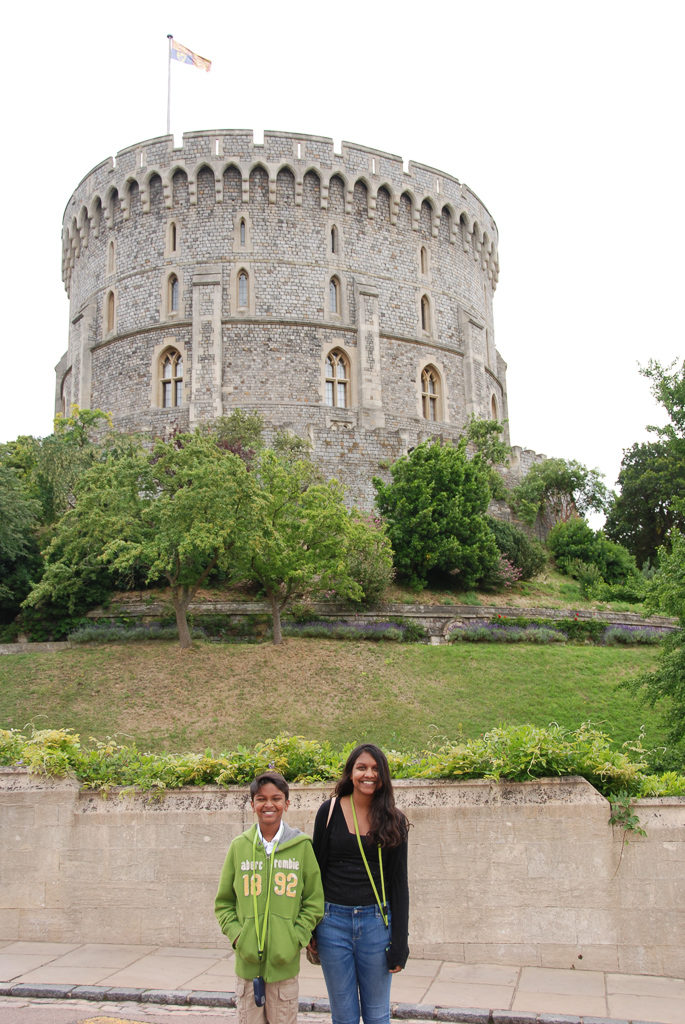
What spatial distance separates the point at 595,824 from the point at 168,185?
41018mm

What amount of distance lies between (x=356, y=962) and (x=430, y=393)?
4059 centimetres

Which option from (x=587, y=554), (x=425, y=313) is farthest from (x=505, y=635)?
(x=425, y=313)

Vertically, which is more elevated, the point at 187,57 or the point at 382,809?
the point at 187,57

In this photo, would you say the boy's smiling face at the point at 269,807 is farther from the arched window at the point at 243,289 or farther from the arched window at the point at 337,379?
the arched window at the point at 243,289

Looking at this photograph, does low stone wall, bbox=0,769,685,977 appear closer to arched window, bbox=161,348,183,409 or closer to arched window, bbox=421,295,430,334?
arched window, bbox=161,348,183,409

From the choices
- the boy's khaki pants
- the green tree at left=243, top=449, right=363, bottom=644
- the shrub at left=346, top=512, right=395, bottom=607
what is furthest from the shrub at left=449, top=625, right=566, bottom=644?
the boy's khaki pants

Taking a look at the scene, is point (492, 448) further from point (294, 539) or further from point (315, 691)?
point (315, 691)

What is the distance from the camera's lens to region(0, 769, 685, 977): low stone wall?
21.7ft

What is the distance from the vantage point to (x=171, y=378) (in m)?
41.5

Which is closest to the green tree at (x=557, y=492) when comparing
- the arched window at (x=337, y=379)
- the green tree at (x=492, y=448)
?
Answer: the green tree at (x=492, y=448)

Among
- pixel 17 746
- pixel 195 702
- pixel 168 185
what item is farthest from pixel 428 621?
pixel 168 185

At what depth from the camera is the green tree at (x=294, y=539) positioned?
2373 centimetres

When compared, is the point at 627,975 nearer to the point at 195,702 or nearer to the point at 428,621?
the point at 195,702

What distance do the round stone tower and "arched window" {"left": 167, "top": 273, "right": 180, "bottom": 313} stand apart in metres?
0.07
